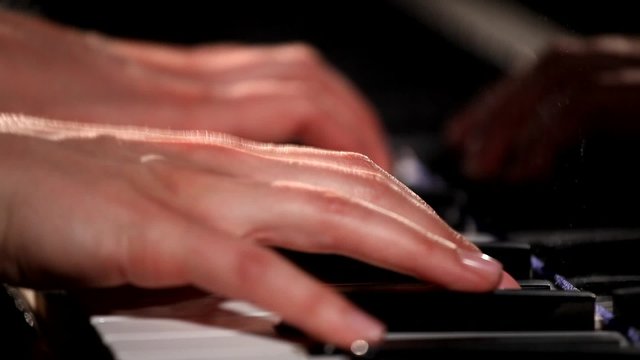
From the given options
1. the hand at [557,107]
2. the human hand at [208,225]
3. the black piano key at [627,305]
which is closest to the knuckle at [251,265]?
the human hand at [208,225]

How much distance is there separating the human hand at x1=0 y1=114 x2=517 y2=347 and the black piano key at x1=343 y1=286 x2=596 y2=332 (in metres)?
0.02

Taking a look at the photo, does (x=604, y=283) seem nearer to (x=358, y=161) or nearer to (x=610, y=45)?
(x=358, y=161)

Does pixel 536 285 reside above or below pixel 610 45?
below

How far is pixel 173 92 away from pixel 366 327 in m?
0.86

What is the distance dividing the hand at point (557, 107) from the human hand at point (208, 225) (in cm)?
44

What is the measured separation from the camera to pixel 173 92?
156 centimetres

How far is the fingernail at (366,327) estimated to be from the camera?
77 centimetres

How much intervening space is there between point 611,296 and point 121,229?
42 centimetres

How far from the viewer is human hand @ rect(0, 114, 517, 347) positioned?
82cm

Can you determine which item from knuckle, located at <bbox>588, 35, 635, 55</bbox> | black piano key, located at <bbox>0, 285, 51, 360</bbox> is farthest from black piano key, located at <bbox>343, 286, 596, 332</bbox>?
knuckle, located at <bbox>588, 35, 635, 55</bbox>

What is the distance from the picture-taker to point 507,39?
250cm

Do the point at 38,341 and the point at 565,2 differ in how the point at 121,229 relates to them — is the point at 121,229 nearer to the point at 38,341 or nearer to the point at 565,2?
the point at 38,341

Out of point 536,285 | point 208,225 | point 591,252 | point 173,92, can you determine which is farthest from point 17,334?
point 173,92

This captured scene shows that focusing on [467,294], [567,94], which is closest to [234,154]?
[467,294]
